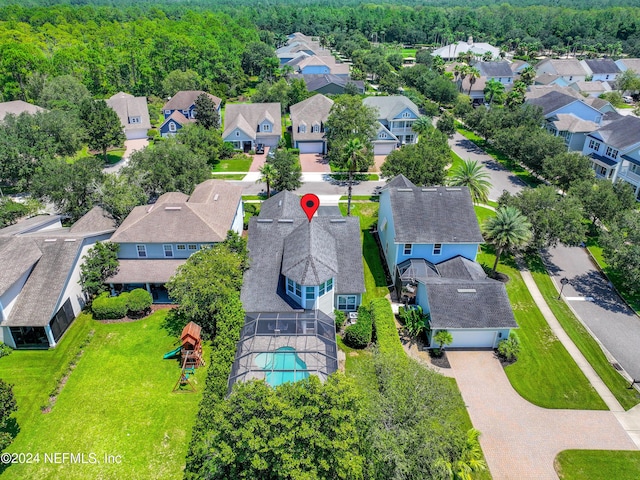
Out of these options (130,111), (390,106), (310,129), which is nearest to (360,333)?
(310,129)

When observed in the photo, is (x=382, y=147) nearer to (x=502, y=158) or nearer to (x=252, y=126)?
(x=502, y=158)

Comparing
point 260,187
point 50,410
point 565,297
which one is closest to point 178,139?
point 260,187

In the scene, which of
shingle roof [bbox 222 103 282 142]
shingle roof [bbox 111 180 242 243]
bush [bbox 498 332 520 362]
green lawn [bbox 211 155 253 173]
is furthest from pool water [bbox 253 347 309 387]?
shingle roof [bbox 222 103 282 142]

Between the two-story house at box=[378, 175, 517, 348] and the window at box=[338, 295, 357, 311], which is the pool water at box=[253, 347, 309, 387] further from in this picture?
the two-story house at box=[378, 175, 517, 348]

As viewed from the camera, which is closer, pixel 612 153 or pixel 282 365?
pixel 282 365

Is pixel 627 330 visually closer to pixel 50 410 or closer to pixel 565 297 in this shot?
pixel 565 297

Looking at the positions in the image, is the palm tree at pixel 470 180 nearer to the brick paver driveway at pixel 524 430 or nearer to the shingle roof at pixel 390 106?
the brick paver driveway at pixel 524 430
